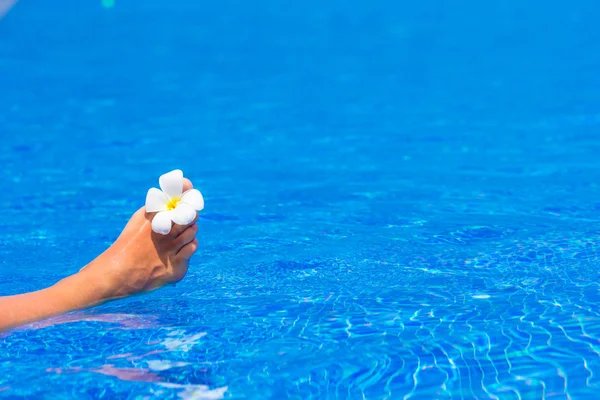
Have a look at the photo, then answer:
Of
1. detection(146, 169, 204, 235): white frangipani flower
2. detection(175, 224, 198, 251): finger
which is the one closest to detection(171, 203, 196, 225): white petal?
detection(146, 169, 204, 235): white frangipani flower

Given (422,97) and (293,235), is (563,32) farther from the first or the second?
(293,235)

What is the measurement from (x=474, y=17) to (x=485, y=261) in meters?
4.27

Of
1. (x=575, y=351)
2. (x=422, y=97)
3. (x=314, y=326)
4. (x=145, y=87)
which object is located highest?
(x=145, y=87)

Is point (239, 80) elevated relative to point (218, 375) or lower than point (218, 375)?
elevated

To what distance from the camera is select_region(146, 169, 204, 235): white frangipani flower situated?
7.45ft

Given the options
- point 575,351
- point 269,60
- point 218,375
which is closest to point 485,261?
point 575,351

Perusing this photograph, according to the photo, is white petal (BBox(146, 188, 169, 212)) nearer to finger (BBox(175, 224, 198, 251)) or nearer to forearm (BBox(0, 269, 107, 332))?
finger (BBox(175, 224, 198, 251))

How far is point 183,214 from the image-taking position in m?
2.26

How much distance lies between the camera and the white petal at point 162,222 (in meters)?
2.28

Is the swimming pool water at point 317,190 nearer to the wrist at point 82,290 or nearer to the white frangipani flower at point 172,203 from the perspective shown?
the wrist at point 82,290

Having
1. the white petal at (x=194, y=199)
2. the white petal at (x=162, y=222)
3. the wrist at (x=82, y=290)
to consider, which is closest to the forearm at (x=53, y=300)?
the wrist at (x=82, y=290)

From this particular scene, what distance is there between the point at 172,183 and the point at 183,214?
0.09 meters

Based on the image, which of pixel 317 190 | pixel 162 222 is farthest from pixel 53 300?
pixel 317 190

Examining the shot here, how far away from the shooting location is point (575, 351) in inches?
81.7
